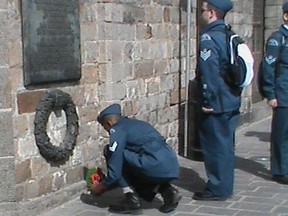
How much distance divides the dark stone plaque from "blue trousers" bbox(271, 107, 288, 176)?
212cm

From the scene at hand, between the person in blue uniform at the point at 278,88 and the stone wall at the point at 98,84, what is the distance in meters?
1.48

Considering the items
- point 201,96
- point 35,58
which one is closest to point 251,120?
point 201,96

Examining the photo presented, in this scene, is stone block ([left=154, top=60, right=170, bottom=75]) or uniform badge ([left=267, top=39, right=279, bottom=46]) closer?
uniform badge ([left=267, top=39, right=279, bottom=46])

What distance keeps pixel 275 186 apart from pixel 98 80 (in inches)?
81.4

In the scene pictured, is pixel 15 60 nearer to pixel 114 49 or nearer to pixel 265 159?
pixel 114 49

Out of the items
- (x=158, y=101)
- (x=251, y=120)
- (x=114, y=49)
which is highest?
(x=114, y=49)

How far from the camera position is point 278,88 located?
7.54m

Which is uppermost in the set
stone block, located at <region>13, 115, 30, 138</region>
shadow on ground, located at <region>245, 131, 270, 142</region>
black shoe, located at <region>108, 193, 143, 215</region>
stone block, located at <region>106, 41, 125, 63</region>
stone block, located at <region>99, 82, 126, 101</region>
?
stone block, located at <region>106, 41, 125, 63</region>

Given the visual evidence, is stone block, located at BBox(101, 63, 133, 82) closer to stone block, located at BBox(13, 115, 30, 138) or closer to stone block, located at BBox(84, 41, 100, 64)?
stone block, located at BBox(84, 41, 100, 64)

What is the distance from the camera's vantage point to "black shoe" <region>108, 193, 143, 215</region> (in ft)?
20.9

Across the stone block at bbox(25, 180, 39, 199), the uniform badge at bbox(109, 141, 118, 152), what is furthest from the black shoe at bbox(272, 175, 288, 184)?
the stone block at bbox(25, 180, 39, 199)

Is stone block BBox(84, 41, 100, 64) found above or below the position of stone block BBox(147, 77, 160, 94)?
above

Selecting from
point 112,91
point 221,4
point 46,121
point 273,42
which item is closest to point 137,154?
point 46,121

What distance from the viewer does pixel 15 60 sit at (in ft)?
20.1
